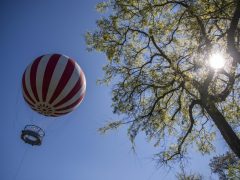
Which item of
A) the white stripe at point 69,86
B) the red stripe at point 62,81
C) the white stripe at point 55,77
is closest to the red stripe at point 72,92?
the white stripe at point 69,86

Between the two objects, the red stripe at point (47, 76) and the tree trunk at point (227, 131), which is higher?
the red stripe at point (47, 76)

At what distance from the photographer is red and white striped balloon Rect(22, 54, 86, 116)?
53.7ft

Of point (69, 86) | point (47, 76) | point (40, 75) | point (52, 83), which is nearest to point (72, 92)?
point (69, 86)

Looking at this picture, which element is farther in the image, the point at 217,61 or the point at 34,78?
the point at 34,78

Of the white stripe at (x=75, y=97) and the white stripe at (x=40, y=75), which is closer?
the white stripe at (x=40, y=75)

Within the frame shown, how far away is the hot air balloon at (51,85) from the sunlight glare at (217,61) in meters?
8.27

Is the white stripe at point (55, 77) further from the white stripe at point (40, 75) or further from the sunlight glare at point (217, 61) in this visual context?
the sunlight glare at point (217, 61)

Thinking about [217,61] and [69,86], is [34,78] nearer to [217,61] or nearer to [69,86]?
[69,86]

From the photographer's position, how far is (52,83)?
16359mm

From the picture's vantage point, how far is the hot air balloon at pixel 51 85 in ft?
53.7

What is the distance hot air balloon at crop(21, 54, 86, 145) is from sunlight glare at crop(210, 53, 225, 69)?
27.1 ft

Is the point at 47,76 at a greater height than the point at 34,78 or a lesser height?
greater

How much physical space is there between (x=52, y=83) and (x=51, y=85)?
119mm

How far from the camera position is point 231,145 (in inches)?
389
